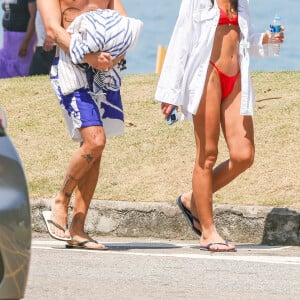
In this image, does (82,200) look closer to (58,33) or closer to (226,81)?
(58,33)

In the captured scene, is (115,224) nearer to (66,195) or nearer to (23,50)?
(66,195)

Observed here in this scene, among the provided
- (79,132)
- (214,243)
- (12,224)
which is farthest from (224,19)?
(12,224)

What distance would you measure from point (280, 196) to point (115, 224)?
1.26 metres

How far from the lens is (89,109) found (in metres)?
8.92

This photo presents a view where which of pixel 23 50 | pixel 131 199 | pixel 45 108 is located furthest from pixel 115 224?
pixel 23 50

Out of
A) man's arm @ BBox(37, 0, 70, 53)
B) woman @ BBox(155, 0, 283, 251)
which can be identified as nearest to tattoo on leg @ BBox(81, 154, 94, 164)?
woman @ BBox(155, 0, 283, 251)

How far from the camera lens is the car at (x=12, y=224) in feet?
16.9

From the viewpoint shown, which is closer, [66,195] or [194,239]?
[66,195]

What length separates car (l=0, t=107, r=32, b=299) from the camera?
5.15 meters

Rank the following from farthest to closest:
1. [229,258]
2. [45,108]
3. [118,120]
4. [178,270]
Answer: [45,108] < [118,120] < [229,258] < [178,270]

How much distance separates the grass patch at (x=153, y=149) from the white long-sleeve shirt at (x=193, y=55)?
1.49 m

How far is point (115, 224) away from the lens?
10500 mm

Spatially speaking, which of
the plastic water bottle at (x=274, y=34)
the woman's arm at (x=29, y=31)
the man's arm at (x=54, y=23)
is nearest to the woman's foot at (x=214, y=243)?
the plastic water bottle at (x=274, y=34)

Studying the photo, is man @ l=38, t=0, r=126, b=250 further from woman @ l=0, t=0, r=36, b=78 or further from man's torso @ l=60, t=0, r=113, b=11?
woman @ l=0, t=0, r=36, b=78
